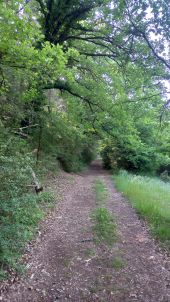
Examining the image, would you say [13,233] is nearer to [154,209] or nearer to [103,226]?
[103,226]

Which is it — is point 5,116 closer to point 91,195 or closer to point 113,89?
point 91,195

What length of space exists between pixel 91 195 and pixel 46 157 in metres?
3.60

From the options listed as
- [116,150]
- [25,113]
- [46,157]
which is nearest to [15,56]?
[25,113]

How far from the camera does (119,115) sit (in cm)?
1159

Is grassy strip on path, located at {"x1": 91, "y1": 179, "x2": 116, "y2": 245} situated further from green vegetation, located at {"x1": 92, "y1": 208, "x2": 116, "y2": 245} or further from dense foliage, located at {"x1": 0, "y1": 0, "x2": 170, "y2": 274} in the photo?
dense foliage, located at {"x1": 0, "y1": 0, "x2": 170, "y2": 274}

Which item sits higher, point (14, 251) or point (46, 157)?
point (46, 157)

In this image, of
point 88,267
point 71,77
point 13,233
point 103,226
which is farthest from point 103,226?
point 71,77

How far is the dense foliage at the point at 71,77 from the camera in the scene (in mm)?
6438

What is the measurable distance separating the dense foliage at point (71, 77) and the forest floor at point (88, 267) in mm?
951

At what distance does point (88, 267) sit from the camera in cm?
477

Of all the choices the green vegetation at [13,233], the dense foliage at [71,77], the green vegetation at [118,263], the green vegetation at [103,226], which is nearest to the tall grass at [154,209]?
the green vegetation at [103,226]

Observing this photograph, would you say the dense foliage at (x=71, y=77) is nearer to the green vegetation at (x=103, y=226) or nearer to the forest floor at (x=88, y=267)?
the forest floor at (x=88, y=267)

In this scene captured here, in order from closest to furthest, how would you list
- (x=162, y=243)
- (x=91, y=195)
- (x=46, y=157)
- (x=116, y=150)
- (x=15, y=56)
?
1. (x=162, y=243)
2. (x=15, y=56)
3. (x=91, y=195)
4. (x=46, y=157)
5. (x=116, y=150)

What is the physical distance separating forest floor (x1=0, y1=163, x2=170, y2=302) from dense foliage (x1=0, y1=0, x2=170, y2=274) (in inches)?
37.4
